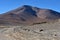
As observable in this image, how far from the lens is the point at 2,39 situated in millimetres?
13172

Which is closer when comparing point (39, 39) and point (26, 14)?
point (39, 39)

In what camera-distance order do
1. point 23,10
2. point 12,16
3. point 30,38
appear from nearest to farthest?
point 30,38 < point 12,16 < point 23,10

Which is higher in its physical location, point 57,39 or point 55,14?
point 55,14

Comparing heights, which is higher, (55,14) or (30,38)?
(55,14)

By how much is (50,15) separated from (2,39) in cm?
8306

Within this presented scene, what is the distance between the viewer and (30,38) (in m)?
12.3

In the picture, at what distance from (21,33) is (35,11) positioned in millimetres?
89122

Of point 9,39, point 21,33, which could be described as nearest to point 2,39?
point 9,39

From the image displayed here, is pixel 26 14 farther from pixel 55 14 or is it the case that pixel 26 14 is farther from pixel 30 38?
pixel 30 38

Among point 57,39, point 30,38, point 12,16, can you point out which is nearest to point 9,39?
point 30,38

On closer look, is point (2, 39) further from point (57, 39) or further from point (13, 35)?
point (57, 39)

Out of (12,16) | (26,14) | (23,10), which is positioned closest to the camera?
(12,16)

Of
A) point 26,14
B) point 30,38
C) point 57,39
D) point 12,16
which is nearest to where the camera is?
point 57,39

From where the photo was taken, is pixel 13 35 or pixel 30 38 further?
pixel 13 35
